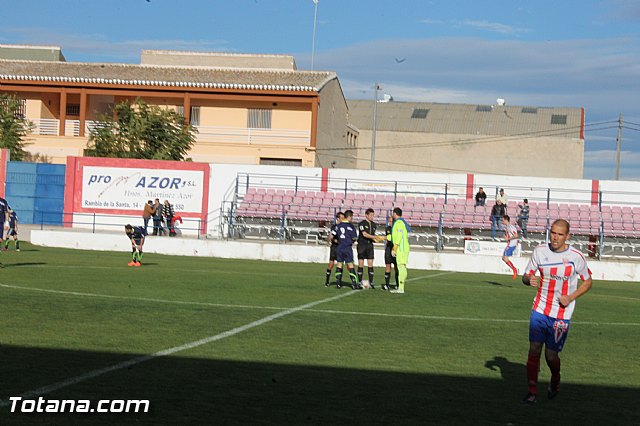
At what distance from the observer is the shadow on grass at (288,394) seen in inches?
312

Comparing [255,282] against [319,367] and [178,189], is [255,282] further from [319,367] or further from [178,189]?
[178,189]

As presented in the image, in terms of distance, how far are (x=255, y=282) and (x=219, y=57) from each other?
44.5 m

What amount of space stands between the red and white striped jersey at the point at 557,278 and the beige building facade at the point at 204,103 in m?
46.2

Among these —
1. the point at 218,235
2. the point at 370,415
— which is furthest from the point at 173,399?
the point at 218,235

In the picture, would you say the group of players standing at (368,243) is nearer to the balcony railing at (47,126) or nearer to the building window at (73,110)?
the balcony railing at (47,126)

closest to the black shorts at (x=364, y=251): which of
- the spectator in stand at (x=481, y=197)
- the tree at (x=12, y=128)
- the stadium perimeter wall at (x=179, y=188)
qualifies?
the spectator in stand at (x=481, y=197)

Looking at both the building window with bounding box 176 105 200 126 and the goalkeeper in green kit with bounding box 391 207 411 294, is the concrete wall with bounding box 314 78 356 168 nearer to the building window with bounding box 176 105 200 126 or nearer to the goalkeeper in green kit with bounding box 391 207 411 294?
the building window with bounding box 176 105 200 126

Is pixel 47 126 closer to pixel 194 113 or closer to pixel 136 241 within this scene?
pixel 194 113

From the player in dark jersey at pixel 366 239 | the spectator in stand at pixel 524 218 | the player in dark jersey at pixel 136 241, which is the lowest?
the player in dark jersey at pixel 136 241

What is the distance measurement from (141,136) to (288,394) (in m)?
42.7

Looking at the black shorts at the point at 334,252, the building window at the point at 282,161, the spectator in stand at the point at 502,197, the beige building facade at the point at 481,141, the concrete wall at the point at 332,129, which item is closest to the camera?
the black shorts at the point at 334,252

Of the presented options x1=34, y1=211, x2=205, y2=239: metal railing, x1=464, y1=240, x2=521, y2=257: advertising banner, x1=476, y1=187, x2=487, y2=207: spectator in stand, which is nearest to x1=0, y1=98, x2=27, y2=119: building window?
x1=34, y1=211, x2=205, y2=239: metal railing

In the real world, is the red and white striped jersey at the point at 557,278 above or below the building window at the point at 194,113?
below

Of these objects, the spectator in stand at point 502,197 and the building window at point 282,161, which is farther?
the building window at point 282,161
